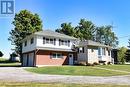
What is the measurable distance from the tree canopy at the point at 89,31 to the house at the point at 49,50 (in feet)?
106

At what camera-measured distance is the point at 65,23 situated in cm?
8381

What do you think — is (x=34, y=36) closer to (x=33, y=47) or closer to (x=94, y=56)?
(x=33, y=47)

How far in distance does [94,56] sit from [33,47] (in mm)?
12255

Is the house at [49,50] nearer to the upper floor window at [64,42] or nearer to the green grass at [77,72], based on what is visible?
the upper floor window at [64,42]

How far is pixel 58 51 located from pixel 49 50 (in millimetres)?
1944

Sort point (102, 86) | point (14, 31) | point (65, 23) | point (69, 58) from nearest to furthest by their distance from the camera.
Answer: point (102, 86)
point (69, 58)
point (14, 31)
point (65, 23)

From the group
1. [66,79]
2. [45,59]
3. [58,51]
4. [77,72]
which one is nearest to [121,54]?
[58,51]

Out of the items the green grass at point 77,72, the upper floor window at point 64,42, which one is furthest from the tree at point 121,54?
the green grass at point 77,72

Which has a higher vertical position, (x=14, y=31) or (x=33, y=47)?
(x=14, y=31)

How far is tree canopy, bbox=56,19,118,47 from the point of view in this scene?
83125mm

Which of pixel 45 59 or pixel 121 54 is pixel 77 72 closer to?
pixel 45 59

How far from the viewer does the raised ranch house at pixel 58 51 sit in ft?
151

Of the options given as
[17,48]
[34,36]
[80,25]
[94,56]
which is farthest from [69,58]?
[80,25]

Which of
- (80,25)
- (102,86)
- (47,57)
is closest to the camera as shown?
(102,86)
